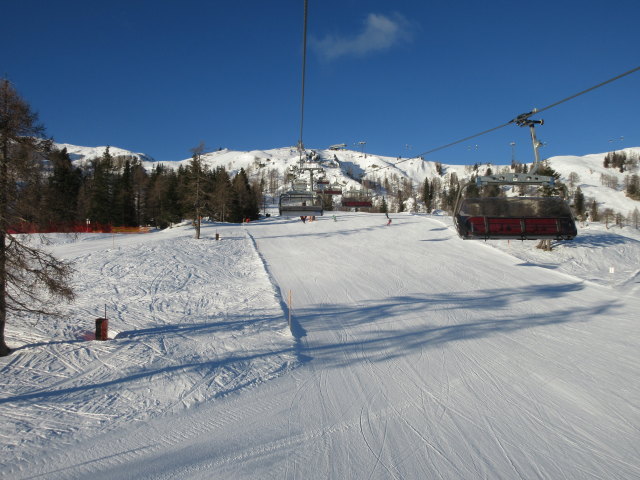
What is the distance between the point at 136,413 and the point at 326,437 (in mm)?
3662

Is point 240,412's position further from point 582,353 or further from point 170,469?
point 582,353

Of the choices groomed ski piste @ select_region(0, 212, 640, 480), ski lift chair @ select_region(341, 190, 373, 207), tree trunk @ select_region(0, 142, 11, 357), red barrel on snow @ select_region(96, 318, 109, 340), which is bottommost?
groomed ski piste @ select_region(0, 212, 640, 480)

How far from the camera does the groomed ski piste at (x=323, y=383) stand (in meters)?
5.37

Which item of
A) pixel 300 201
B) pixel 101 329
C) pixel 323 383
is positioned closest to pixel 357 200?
pixel 300 201

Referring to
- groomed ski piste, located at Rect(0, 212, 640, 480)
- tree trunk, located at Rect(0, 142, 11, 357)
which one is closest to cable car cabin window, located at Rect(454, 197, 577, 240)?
groomed ski piste, located at Rect(0, 212, 640, 480)

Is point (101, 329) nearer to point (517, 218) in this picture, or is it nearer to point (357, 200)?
point (517, 218)

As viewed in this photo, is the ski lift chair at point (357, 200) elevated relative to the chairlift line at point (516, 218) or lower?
elevated

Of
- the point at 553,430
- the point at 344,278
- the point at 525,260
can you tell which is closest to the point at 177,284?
the point at 344,278

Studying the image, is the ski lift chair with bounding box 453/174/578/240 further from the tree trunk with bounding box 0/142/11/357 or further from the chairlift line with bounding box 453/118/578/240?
the tree trunk with bounding box 0/142/11/357

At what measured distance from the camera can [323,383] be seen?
8195mm

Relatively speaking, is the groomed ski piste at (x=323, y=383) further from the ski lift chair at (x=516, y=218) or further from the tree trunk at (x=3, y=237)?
the ski lift chair at (x=516, y=218)

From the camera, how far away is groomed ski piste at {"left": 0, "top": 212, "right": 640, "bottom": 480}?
5.37 meters

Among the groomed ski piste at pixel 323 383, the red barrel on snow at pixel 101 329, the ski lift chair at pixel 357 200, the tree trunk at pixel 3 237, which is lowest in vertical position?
the groomed ski piste at pixel 323 383

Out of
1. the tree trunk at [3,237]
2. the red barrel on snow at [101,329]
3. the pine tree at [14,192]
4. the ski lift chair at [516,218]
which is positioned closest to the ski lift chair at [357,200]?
the ski lift chair at [516,218]
